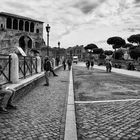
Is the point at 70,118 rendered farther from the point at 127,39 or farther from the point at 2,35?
the point at 127,39

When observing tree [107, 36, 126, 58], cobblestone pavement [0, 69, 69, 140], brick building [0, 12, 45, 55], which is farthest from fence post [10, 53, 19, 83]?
tree [107, 36, 126, 58]

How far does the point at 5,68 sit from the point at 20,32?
57.5 m

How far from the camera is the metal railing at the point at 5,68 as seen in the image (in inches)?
271

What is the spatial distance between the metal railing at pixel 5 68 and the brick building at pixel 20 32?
4886cm

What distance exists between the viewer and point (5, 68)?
7.21 metres

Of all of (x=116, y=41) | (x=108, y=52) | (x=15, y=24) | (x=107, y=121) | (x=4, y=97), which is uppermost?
(x=15, y=24)

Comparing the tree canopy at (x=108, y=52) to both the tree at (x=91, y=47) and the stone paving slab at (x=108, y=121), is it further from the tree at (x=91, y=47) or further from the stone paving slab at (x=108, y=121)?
the stone paving slab at (x=108, y=121)

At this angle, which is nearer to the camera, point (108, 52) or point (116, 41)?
point (116, 41)

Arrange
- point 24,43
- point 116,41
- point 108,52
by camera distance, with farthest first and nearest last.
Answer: point 108,52, point 116,41, point 24,43

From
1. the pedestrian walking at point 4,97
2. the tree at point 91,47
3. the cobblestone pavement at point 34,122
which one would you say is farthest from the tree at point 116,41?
the pedestrian walking at point 4,97

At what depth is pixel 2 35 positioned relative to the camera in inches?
2243

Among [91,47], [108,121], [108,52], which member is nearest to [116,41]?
[108,52]

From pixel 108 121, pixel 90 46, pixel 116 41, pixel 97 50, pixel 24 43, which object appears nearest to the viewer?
pixel 108 121

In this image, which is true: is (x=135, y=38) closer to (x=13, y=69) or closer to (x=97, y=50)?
(x=97, y=50)
